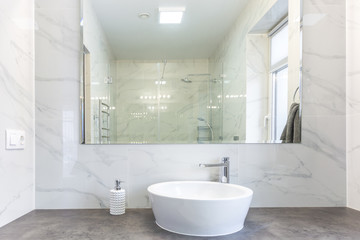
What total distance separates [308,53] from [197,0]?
68cm

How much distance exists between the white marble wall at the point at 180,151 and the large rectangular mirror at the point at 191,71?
6cm

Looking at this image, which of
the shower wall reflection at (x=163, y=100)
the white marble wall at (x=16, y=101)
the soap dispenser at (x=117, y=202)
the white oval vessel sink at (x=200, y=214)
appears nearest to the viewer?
the white oval vessel sink at (x=200, y=214)

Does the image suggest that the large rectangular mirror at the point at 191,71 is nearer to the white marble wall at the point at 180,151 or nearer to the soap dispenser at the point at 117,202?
the white marble wall at the point at 180,151

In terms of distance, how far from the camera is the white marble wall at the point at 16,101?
1.20 meters

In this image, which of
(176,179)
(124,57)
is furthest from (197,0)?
(176,179)

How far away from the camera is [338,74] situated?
1535mm

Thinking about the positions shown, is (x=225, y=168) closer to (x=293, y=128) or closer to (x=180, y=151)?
(x=180, y=151)

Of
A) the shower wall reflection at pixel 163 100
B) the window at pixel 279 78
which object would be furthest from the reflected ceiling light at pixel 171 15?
the window at pixel 279 78

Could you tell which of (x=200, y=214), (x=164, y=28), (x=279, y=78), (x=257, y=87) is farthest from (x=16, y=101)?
(x=279, y=78)

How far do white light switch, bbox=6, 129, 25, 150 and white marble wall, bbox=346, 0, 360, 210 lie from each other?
1.68m

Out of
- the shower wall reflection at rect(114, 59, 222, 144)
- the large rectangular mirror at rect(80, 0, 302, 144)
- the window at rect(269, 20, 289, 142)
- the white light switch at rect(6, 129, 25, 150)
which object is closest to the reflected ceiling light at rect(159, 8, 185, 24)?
the large rectangular mirror at rect(80, 0, 302, 144)

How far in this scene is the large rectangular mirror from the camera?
4.82ft

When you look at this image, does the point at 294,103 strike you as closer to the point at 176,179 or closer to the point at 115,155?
the point at 176,179

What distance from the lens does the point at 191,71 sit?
1472mm
